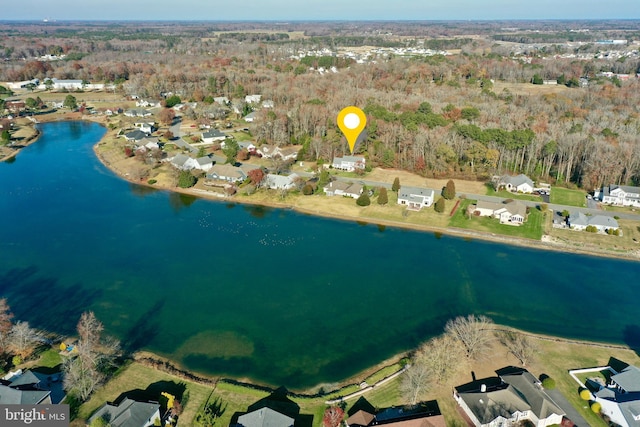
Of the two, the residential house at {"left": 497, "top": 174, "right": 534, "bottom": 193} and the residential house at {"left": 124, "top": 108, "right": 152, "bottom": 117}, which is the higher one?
the residential house at {"left": 497, "top": 174, "right": 534, "bottom": 193}

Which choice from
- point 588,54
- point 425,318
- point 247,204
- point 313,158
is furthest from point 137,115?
point 588,54

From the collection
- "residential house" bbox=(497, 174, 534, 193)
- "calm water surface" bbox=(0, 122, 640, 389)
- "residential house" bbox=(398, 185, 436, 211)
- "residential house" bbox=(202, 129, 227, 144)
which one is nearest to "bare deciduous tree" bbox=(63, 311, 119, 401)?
"calm water surface" bbox=(0, 122, 640, 389)

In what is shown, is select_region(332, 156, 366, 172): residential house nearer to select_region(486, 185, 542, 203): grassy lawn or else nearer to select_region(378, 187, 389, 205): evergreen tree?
select_region(378, 187, 389, 205): evergreen tree

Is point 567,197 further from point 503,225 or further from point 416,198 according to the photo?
point 416,198

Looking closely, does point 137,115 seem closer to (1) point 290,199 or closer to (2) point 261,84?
(2) point 261,84

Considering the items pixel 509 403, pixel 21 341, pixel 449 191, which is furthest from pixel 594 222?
pixel 21 341

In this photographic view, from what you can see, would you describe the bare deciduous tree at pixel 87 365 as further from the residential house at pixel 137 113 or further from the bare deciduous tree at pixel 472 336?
the residential house at pixel 137 113

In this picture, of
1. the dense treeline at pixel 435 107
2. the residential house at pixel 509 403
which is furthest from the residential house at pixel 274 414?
the dense treeline at pixel 435 107
